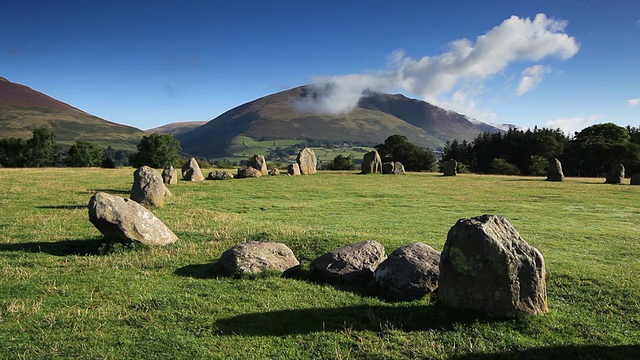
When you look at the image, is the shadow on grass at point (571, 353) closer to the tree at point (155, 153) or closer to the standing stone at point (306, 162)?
the standing stone at point (306, 162)

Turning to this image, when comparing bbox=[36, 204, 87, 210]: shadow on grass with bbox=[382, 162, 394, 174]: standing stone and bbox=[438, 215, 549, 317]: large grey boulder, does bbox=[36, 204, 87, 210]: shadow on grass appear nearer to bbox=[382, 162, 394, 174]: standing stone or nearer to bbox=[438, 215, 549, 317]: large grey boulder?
bbox=[438, 215, 549, 317]: large grey boulder

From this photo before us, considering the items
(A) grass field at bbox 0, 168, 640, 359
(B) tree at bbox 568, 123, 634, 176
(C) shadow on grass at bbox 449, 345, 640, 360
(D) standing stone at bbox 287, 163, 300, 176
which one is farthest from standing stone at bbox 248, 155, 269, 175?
(B) tree at bbox 568, 123, 634, 176

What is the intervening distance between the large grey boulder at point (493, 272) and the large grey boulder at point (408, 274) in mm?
1273

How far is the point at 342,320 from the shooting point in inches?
332

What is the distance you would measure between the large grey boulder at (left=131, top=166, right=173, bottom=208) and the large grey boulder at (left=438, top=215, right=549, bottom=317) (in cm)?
1912

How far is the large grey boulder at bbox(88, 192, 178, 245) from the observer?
13375mm

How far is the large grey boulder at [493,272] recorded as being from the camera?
8.03 m

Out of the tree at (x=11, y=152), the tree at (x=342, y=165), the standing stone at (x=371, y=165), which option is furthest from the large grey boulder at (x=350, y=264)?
the tree at (x=11, y=152)

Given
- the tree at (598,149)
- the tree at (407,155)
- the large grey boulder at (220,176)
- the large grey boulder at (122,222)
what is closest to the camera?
the large grey boulder at (122,222)

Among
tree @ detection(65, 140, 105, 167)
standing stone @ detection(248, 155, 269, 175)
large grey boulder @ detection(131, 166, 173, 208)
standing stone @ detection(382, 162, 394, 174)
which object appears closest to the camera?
large grey boulder @ detection(131, 166, 173, 208)

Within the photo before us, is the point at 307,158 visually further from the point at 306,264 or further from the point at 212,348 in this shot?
the point at 212,348

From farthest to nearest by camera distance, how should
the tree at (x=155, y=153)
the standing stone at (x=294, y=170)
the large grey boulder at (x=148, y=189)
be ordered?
the tree at (x=155, y=153), the standing stone at (x=294, y=170), the large grey boulder at (x=148, y=189)

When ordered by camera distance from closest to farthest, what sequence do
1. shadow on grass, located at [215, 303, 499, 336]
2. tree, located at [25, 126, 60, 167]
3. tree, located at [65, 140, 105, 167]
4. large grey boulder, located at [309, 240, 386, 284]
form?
1. shadow on grass, located at [215, 303, 499, 336]
2. large grey boulder, located at [309, 240, 386, 284]
3. tree, located at [65, 140, 105, 167]
4. tree, located at [25, 126, 60, 167]

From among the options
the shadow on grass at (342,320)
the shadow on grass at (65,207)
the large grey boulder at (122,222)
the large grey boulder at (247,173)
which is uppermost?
the large grey boulder at (247,173)
